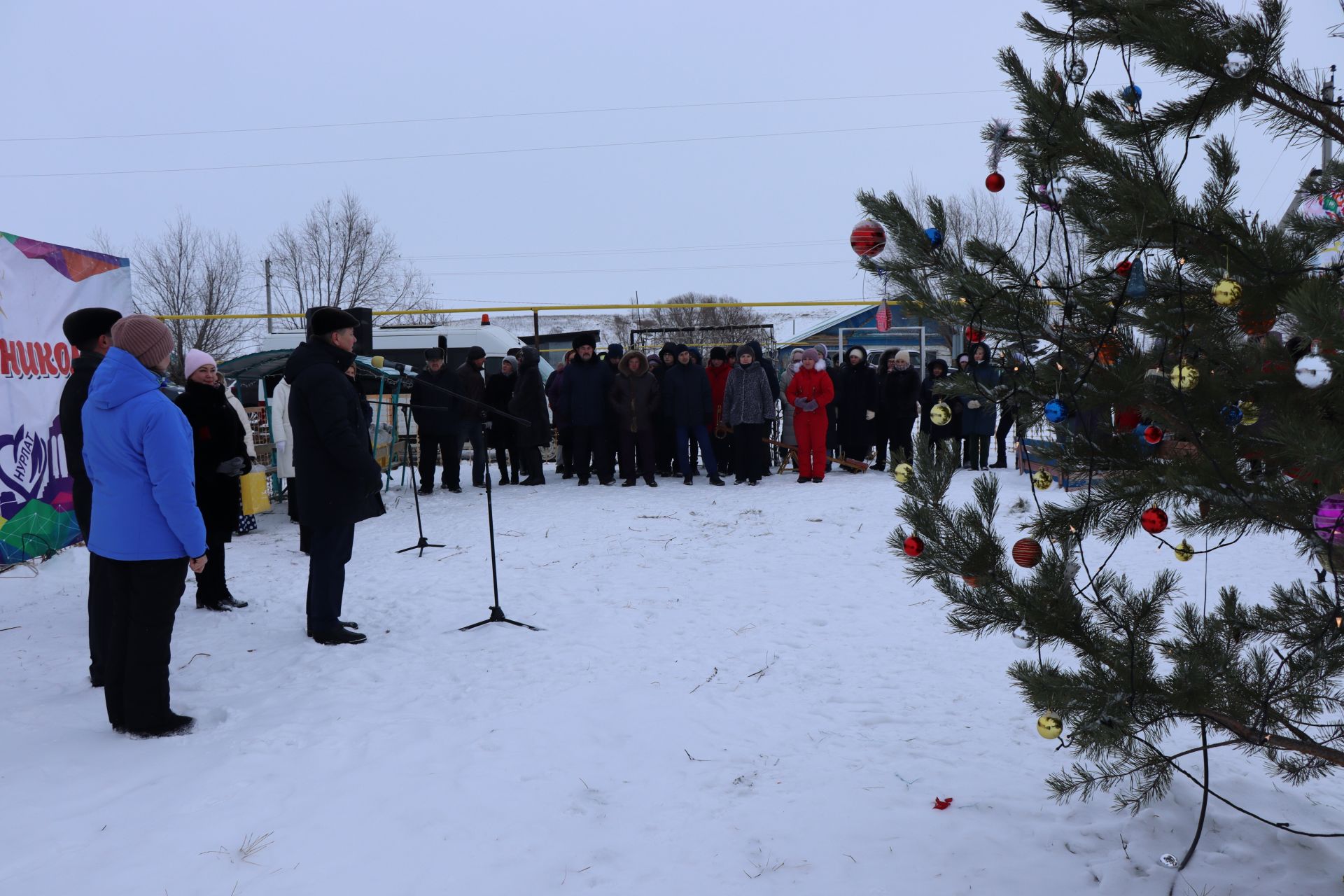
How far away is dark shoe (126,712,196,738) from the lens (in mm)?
3822

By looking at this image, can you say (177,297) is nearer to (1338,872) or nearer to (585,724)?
(585,724)

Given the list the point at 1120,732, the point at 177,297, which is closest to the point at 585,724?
the point at 1120,732

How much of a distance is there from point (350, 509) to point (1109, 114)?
424 cm

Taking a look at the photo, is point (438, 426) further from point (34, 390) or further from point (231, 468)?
point (231, 468)

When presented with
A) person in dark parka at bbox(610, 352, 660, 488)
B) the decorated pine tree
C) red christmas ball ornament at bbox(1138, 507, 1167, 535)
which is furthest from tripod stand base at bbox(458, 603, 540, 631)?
person in dark parka at bbox(610, 352, 660, 488)

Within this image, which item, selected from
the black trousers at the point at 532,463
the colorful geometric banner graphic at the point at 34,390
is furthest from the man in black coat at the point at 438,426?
the colorful geometric banner graphic at the point at 34,390

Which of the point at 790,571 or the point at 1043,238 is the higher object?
the point at 1043,238

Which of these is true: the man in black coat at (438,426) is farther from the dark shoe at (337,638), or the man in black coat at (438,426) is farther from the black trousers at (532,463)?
the dark shoe at (337,638)

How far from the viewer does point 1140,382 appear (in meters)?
2.27

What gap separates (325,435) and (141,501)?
135 cm

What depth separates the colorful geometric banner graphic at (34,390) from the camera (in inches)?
269

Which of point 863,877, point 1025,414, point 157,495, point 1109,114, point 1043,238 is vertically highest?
point 1109,114

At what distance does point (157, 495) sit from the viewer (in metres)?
3.66

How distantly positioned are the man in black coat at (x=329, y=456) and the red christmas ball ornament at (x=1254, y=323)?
4.14 m
